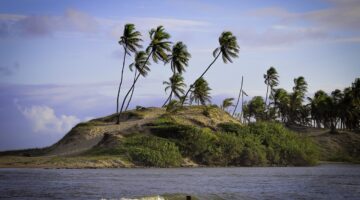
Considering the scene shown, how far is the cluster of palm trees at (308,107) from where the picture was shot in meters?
149

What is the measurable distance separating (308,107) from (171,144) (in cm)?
10518

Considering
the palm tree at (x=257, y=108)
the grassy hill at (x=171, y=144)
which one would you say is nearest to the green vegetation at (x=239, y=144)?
the grassy hill at (x=171, y=144)

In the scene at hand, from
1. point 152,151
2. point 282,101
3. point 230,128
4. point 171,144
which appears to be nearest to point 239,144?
point 230,128

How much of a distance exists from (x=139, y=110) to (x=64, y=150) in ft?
64.7

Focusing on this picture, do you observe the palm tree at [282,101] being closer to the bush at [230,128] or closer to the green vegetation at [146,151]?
the bush at [230,128]

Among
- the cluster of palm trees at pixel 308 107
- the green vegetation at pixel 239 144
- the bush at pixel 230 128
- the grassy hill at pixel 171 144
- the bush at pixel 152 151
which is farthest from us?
the cluster of palm trees at pixel 308 107

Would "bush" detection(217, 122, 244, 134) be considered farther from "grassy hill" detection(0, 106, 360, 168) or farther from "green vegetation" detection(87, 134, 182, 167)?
"green vegetation" detection(87, 134, 182, 167)

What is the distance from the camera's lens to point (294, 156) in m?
99.3

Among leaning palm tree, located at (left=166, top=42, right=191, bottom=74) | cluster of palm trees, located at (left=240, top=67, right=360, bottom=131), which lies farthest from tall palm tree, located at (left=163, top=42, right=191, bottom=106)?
cluster of palm trees, located at (left=240, top=67, right=360, bottom=131)

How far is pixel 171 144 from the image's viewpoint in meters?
85.0

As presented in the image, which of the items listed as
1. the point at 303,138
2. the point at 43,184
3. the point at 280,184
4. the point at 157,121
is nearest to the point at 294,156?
the point at 303,138

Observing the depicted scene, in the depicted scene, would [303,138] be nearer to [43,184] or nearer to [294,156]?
[294,156]

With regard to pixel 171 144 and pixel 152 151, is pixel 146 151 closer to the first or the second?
pixel 152 151

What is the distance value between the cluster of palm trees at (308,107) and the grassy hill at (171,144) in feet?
165
